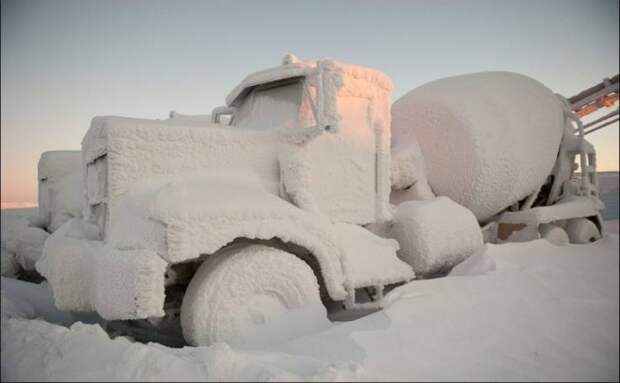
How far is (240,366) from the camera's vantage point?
6.48 feet

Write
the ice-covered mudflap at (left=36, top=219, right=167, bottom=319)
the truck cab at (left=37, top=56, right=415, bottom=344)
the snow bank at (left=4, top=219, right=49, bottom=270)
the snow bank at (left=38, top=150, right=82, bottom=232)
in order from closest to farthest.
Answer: the ice-covered mudflap at (left=36, top=219, right=167, bottom=319), the truck cab at (left=37, top=56, right=415, bottom=344), the snow bank at (left=4, top=219, right=49, bottom=270), the snow bank at (left=38, top=150, right=82, bottom=232)

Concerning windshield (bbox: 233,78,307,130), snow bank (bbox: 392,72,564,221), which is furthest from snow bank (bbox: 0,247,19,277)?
snow bank (bbox: 392,72,564,221)

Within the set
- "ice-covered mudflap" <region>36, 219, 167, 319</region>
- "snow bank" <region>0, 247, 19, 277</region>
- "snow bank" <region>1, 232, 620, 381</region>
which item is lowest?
"snow bank" <region>0, 247, 19, 277</region>

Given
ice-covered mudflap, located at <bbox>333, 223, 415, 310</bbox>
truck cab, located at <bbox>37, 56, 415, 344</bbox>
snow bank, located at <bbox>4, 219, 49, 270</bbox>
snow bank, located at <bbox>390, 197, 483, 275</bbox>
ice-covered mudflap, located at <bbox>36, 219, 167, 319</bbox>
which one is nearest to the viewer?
ice-covered mudflap, located at <bbox>36, 219, 167, 319</bbox>

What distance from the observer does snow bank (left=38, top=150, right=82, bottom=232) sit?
15.3 feet

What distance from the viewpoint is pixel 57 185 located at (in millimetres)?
4945

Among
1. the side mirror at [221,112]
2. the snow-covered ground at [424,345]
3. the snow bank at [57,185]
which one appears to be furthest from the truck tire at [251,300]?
the snow bank at [57,185]

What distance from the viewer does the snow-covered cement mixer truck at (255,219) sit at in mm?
2598

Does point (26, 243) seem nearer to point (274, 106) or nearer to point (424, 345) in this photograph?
point (274, 106)

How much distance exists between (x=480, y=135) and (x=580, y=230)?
2115 mm

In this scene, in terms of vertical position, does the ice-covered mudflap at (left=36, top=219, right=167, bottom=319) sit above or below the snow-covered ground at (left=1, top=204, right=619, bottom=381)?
above

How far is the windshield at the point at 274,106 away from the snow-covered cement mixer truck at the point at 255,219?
0.04 feet

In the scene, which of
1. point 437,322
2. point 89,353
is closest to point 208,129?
point 89,353

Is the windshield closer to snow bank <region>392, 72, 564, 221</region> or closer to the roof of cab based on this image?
the roof of cab
